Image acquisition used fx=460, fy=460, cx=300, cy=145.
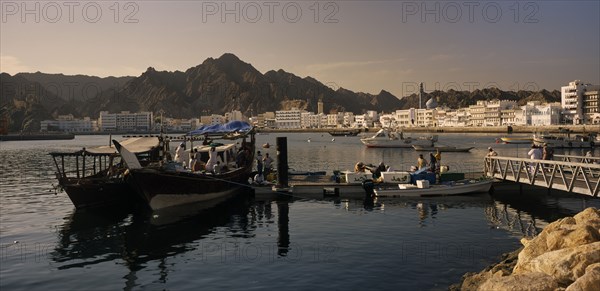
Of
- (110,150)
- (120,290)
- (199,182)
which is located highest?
(110,150)

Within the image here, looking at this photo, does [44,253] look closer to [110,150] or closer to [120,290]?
[120,290]

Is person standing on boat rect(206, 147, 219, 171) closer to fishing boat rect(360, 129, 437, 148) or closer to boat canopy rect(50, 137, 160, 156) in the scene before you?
boat canopy rect(50, 137, 160, 156)

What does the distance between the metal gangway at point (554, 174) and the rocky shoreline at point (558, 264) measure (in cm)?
955

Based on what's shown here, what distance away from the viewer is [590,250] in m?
11.0

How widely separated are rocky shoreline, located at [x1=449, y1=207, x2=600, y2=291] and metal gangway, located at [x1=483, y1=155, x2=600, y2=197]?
955cm

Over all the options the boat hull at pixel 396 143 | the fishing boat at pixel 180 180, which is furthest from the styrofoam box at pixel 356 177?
the boat hull at pixel 396 143

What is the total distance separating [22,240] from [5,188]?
23970mm

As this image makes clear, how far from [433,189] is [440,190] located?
1.63 ft

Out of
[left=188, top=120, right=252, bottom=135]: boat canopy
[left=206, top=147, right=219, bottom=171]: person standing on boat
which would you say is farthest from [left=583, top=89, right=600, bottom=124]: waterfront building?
[left=206, top=147, right=219, bottom=171]: person standing on boat

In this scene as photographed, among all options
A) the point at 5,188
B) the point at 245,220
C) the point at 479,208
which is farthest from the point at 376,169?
the point at 5,188

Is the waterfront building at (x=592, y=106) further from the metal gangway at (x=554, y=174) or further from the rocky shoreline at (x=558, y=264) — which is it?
the rocky shoreline at (x=558, y=264)

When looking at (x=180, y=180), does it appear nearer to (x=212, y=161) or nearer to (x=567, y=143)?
(x=212, y=161)

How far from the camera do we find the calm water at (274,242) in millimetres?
15727

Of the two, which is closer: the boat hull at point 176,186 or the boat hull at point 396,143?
the boat hull at point 176,186
